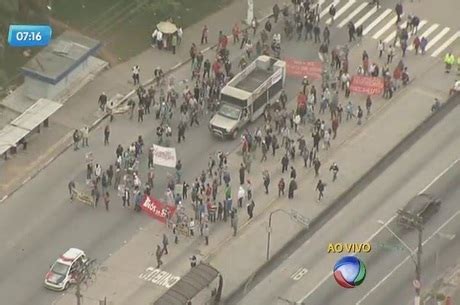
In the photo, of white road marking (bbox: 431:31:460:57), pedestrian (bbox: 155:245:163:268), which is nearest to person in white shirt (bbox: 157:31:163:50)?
white road marking (bbox: 431:31:460:57)

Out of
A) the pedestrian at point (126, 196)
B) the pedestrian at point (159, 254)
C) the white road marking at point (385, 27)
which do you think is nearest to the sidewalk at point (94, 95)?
the pedestrian at point (126, 196)

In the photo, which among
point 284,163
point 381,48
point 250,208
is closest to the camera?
point 250,208

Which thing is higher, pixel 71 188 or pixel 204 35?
pixel 204 35

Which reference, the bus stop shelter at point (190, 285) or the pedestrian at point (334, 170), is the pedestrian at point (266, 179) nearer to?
the pedestrian at point (334, 170)

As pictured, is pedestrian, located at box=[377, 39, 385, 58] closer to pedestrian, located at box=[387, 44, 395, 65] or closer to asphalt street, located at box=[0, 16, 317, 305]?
pedestrian, located at box=[387, 44, 395, 65]

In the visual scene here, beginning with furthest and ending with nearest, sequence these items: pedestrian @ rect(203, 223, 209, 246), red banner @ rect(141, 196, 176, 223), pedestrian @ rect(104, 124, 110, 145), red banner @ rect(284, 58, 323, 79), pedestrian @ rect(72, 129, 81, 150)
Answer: red banner @ rect(284, 58, 323, 79) → pedestrian @ rect(104, 124, 110, 145) → pedestrian @ rect(72, 129, 81, 150) → red banner @ rect(141, 196, 176, 223) → pedestrian @ rect(203, 223, 209, 246)

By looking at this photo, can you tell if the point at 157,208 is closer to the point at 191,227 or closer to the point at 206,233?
the point at 191,227

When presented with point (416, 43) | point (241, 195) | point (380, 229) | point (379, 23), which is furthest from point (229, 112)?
point (379, 23)
